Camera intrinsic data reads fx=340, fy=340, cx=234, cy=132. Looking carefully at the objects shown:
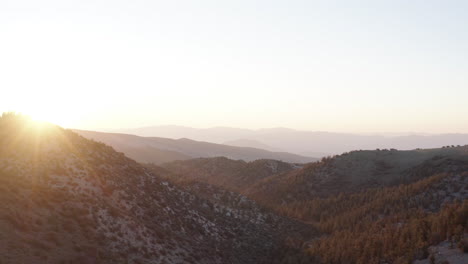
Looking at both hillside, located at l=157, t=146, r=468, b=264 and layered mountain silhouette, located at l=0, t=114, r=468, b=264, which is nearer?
layered mountain silhouette, located at l=0, t=114, r=468, b=264

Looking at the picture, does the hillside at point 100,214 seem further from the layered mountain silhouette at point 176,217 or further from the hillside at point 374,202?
the hillside at point 374,202

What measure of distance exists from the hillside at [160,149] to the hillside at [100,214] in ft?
239

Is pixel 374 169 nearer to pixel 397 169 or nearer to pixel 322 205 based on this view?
pixel 397 169

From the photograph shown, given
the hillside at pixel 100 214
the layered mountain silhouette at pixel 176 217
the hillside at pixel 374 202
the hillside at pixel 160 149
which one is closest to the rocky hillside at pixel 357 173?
the hillside at pixel 374 202

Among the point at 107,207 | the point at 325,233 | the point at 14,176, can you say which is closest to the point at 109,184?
the point at 107,207

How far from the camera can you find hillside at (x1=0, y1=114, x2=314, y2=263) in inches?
593

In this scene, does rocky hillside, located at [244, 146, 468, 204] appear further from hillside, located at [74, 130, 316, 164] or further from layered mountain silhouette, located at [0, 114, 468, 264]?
hillside, located at [74, 130, 316, 164]

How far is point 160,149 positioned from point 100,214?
108m

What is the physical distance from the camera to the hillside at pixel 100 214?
49.4 ft

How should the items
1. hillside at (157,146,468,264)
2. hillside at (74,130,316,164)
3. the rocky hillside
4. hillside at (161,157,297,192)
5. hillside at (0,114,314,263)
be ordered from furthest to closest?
1. hillside at (74,130,316,164)
2. hillside at (161,157,297,192)
3. the rocky hillside
4. hillside at (157,146,468,264)
5. hillside at (0,114,314,263)

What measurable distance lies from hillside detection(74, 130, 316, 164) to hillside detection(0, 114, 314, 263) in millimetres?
72910

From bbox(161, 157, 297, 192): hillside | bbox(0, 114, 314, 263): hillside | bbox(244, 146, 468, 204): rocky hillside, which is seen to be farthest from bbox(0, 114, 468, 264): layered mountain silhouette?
bbox(161, 157, 297, 192): hillside

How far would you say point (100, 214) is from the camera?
61.3 ft

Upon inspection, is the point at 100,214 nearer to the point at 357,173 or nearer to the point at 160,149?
the point at 357,173
